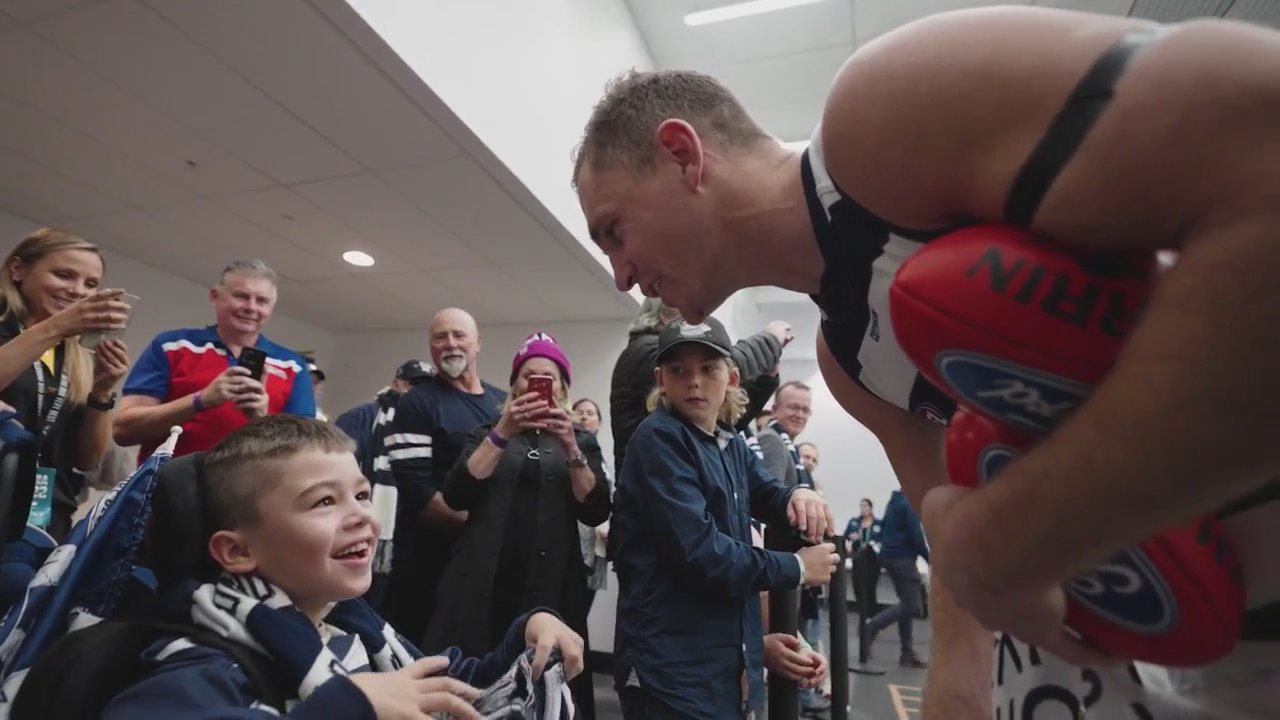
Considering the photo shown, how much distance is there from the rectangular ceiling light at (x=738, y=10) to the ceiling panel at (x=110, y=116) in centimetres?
Result: 288

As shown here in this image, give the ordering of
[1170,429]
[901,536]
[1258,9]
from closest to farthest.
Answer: [1170,429] < [1258,9] < [901,536]

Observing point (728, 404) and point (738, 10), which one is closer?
point (728, 404)

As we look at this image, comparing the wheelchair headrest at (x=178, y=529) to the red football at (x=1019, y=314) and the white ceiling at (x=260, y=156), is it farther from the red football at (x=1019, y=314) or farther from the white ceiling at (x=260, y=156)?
the white ceiling at (x=260, y=156)

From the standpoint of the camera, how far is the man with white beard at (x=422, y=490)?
2.34 meters

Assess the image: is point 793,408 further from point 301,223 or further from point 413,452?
point 301,223

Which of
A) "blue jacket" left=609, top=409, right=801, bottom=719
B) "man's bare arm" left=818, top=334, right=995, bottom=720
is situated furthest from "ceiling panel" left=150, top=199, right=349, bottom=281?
"man's bare arm" left=818, top=334, right=995, bottom=720

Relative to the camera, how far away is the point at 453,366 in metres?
2.62

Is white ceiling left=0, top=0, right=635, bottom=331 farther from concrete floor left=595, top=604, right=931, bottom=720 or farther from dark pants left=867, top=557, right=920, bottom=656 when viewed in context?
dark pants left=867, top=557, right=920, bottom=656

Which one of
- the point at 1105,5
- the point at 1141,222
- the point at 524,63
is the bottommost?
the point at 1141,222

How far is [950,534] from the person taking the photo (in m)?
0.50

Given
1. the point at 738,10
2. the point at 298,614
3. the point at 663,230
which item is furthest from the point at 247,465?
the point at 738,10

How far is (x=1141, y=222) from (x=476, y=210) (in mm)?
3536

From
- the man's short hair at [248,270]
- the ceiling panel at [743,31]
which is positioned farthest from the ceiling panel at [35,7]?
the ceiling panel at [743,31]

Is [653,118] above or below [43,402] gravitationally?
above
